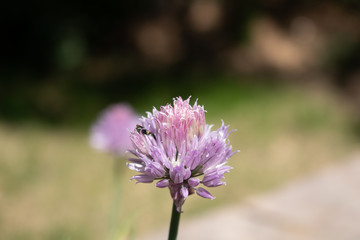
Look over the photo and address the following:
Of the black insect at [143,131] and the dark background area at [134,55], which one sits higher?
the dark background area at [134,55]

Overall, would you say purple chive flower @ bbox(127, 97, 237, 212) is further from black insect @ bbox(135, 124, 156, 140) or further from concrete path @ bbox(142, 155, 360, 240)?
concrete path @ bbox(142, 155, 360, 240)

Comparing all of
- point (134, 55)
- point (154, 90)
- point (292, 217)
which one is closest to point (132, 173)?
point (154, 90)

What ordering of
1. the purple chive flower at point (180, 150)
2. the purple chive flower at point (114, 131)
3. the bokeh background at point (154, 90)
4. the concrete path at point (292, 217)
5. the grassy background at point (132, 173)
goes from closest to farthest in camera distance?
the purple chive flower at point (180, 150)
the purple chive flower at point (114, 131)
the concrete path at point (292, 217)
the grassy background at point (132, 173)
the bokeh background at point (154, 90)

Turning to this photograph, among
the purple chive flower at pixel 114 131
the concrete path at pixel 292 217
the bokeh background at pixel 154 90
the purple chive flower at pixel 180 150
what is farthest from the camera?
the bokeh background at pixel 154 90

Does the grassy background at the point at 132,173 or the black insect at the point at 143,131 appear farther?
the grassy background at the point at 132,173

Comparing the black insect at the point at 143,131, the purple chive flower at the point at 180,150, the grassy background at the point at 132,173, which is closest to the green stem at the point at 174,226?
the purple chive flower at the point at 180,150

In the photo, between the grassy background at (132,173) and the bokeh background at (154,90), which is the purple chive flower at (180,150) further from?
the bokeh background at (154,90)

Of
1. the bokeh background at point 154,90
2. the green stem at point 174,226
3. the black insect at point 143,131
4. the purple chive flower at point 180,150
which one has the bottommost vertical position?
the green stem at point 174,226
